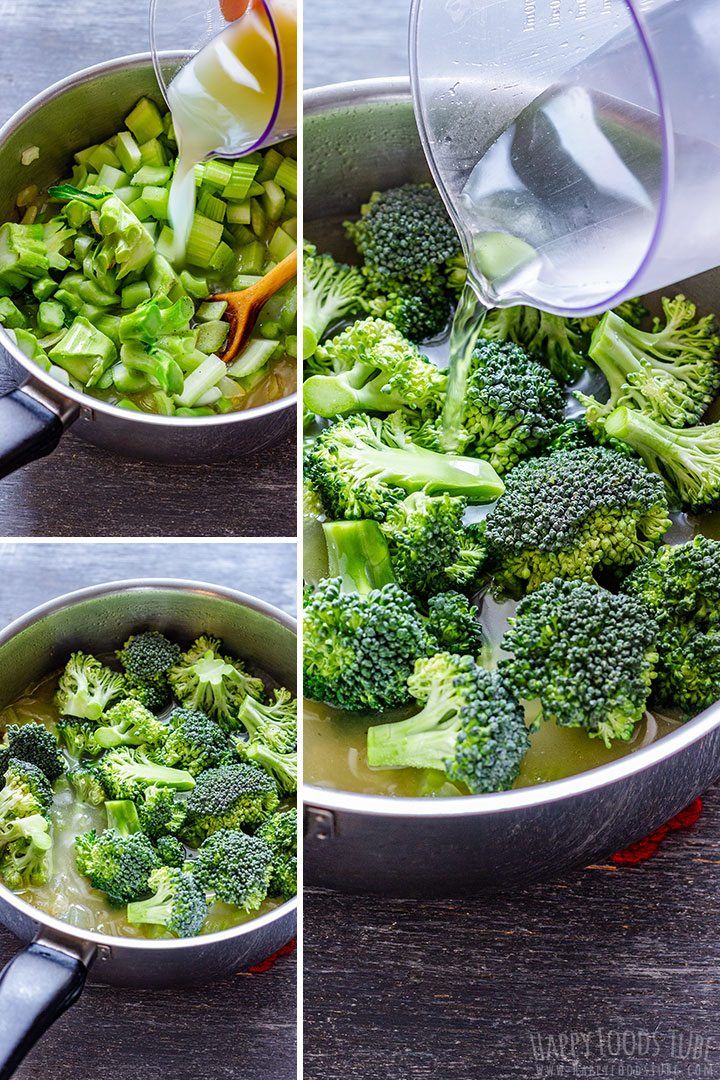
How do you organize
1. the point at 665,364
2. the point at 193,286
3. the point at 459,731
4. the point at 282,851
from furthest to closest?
the point at 665,364
the point at 193,286
the point at 282,851
the point at 459,731

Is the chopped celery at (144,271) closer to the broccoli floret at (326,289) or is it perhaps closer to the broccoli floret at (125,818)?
the broccoli floret at (326,289)

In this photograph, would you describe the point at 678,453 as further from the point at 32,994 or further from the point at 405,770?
the point at 32,994

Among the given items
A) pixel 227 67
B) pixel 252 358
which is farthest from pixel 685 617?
pixel 227 67

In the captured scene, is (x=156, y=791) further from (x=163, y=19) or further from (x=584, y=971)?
(x=163, y=19)

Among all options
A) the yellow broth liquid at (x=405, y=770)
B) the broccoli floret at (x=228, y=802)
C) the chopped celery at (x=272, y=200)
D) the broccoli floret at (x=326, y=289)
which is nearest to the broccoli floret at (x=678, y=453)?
the yellow broth liquid at (x=405, y=770)

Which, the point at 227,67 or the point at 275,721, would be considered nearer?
the point at 227,67

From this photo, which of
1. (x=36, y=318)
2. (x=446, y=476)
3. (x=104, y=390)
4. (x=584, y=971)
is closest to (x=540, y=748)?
(x=584, y=971)

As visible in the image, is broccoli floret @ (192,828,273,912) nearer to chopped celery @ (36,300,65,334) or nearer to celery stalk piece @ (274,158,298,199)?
chopped celery @ (36,300,65,334)
